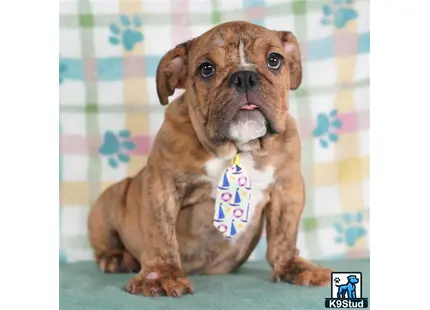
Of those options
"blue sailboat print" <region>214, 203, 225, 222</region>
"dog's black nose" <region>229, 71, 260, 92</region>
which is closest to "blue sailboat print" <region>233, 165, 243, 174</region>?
"blue sailboat print" <region>214, 203, 225, 222</region>

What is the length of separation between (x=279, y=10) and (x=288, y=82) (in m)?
0.41

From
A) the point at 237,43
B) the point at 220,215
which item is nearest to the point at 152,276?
the point at 220,215

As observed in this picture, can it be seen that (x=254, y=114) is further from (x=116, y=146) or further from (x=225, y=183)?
(x=116, y=146)

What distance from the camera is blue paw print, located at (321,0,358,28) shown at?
292 cm

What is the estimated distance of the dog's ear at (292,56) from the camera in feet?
9.34

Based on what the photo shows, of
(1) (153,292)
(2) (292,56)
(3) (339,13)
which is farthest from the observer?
(3) (339,13)

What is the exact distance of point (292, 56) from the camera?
113 inches

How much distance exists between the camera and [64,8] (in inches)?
114

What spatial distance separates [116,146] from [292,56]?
91cm

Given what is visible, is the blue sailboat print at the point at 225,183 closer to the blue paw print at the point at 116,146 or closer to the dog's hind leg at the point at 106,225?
the dog's hind leg at the point at 106,225

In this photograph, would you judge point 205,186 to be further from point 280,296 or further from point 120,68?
point 120,68

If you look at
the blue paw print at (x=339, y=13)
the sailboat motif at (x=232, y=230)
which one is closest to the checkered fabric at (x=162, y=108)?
→ the blue paw print at (x=339, y=13)

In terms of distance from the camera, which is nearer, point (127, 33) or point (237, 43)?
point (237, 43)
